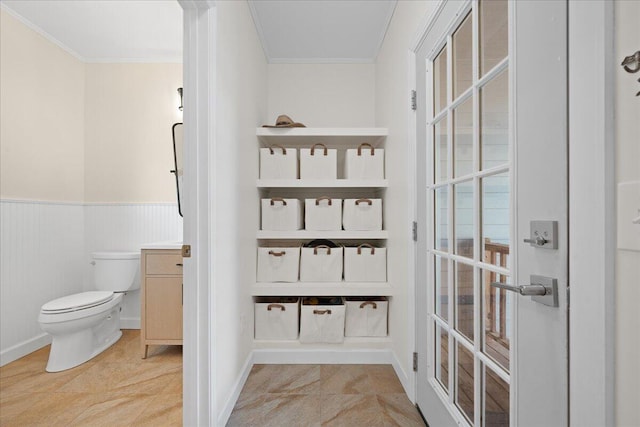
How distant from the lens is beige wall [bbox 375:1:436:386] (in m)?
1.80

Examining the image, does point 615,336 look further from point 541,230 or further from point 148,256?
point 148,256

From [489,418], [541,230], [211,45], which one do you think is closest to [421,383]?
[489,418]

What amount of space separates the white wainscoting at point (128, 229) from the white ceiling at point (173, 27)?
1.36m

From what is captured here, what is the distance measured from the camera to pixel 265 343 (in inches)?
88.9

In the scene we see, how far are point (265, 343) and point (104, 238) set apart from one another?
1.85m

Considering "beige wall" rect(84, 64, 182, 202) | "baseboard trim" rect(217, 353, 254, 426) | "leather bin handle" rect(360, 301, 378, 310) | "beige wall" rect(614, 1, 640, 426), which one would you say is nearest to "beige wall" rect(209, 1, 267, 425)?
"baseboard trim" rect(217, 353, 254, 426)

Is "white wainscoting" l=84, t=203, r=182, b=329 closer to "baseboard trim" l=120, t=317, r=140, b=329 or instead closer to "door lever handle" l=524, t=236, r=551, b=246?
"baseboard trim" l=120, t=317, r=140, b=329

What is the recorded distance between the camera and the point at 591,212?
23.9 inches

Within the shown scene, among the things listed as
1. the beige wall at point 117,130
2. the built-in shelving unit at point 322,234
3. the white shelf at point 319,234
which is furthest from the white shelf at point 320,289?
the beige wall at point 117,130

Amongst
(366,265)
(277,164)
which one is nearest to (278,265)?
(366,265)

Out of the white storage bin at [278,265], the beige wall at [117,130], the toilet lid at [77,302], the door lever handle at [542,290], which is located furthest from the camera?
the beige wall at [117,130]

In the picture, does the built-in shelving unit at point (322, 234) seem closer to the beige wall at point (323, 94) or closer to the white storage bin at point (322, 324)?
the white storage bin at point (322, 324)

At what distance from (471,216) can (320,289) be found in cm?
134

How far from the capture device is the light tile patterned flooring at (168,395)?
163 centimetres
